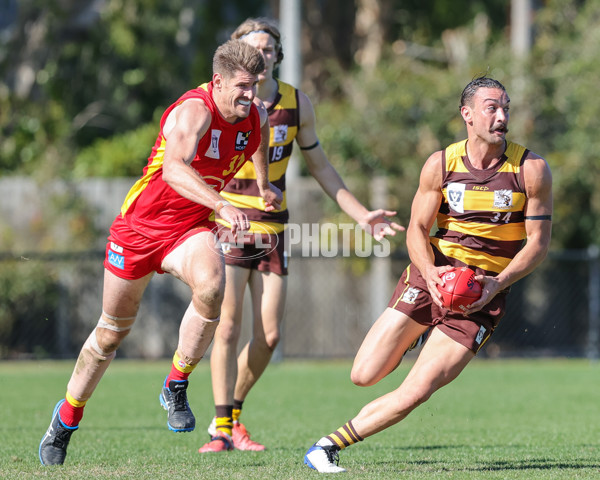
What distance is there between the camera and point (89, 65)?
2162cm

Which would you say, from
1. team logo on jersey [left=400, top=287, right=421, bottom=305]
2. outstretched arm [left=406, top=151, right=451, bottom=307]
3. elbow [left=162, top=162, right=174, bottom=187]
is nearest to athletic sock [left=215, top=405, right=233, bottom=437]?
team logo on jersey [left=400, top=287, right=421, bottom=305]

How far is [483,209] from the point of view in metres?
5.77

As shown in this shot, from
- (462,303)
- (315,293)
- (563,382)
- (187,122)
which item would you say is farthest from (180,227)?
(315,293)

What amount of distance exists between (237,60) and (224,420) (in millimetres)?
2682

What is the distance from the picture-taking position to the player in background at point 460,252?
5613 mm

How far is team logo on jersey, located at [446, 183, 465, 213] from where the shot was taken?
5801 millimetres

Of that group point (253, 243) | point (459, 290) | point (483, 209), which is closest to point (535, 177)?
point (483, 209)

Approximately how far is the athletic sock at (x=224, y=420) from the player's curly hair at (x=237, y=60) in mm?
2546

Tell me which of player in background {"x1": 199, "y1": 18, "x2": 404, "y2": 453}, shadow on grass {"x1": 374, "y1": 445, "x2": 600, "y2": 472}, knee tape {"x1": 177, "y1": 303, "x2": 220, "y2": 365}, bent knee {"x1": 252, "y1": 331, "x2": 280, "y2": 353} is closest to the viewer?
knee tape {"x1": 177, "y1": 303, "x2": 220, "y2": 365}

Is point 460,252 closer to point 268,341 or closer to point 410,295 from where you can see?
point 410,295

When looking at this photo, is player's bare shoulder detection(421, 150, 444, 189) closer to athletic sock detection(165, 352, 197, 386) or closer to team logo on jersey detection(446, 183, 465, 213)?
team logo on jersey detection(446, 183, 465, 213)

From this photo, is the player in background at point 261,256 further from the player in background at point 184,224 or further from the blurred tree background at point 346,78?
the blurred tree background at point 346,78

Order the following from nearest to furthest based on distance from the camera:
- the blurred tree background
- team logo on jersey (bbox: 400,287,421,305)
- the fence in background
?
team logo on jersey (bbox: 400,287,421,305), the fence in background, the blurred tree background

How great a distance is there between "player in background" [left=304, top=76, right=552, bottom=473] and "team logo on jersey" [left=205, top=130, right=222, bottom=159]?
1.25m
